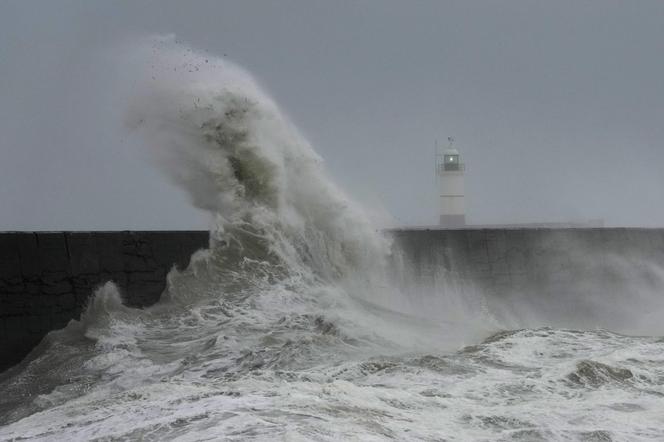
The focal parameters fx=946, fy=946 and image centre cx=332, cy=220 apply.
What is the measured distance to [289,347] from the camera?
6039 mm

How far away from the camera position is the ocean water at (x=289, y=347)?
13.8 ft

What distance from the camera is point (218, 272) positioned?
25.9 feet

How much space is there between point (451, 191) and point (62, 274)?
2299cm

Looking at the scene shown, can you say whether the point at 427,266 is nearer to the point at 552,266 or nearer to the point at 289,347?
the point at 552,266

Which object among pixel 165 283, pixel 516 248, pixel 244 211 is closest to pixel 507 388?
pixel 165 283

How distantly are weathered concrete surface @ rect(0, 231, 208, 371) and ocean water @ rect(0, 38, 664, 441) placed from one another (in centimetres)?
12

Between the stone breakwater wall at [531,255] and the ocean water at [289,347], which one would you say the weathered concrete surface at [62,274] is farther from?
the stone breakwater wall at [531,255]

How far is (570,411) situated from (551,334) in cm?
259

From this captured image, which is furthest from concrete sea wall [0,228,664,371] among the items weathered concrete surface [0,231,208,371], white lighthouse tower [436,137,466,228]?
white lighthouse tower [436,137,466,228]

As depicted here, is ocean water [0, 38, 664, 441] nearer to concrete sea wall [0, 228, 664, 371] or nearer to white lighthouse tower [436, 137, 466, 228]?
concrete sea wall [0, 228, 664, 371]

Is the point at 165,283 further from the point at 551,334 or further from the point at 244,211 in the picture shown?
the point at 551,334

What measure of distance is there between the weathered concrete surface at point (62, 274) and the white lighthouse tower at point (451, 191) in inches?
860

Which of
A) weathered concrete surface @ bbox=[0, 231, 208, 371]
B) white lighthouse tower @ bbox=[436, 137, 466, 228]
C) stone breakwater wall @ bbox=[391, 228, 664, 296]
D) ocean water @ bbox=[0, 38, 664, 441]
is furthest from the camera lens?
white lighthouse tower @ bbox=[436, 137, 466, 228]

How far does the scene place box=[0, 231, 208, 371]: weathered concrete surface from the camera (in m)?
6.29
